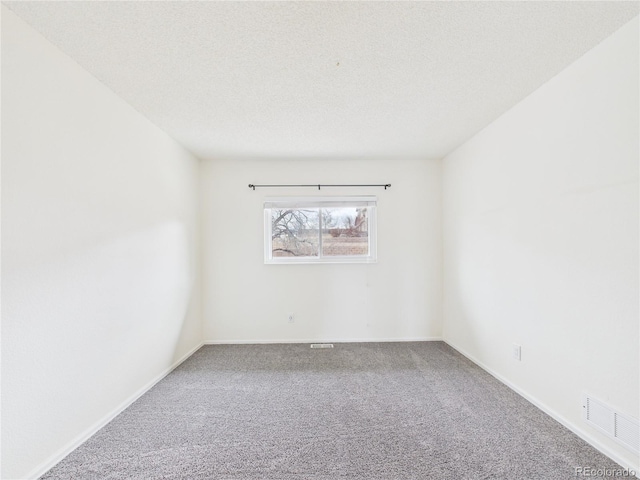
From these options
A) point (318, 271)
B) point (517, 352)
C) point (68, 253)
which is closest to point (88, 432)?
point (68, 253)

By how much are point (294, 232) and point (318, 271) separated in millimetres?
591

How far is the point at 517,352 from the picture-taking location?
2.28 m

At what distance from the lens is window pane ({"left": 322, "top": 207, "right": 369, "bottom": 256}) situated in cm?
373

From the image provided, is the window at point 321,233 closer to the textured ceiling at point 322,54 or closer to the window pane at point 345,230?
the window pane at point 345,230

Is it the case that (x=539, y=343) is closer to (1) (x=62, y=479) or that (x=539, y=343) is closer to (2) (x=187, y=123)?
(1) (x=62, y=479)

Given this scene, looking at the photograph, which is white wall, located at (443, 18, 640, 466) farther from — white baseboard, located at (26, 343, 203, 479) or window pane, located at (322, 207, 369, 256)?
white baseboard, located at (26, 343, 203, 479)

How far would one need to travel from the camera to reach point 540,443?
170cm

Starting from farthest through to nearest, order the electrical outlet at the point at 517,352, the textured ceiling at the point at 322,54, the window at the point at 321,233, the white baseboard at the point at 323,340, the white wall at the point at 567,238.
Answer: the window at the point at 321,233
the white baseboard at the point at 323,340
the electrical outlet at the point at 517,352
the white wall at the point at 567,238
the textured ceiling at the point at 322,54

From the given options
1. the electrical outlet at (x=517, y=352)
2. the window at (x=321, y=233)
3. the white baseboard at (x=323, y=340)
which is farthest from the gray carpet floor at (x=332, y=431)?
the window at (x=321, y=233)

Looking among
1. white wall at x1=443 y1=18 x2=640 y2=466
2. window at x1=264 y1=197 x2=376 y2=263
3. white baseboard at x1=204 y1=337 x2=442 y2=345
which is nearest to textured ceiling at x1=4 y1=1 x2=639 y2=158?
white wall at x1=443 y1=18 x2=640 y2=466

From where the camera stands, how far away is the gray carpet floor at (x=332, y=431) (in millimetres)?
1532

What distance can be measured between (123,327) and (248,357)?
1368 mm

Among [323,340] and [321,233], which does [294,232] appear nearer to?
[321,233]

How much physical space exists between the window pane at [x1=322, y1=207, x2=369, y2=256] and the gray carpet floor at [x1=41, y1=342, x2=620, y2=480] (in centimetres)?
147
